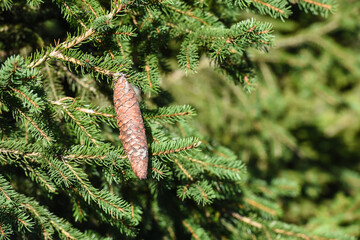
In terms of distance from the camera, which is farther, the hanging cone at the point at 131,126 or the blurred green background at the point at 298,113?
the blurred green background at the point at 298,113

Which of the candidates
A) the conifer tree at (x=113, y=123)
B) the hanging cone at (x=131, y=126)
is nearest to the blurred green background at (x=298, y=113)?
the conifer tree at (x=113, y=123)

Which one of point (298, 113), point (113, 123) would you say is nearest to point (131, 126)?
point (113, 123)

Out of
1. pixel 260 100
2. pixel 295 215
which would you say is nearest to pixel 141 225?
pixel 260 100

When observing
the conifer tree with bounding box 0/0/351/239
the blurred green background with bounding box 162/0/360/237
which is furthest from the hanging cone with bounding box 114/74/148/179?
the blurred green background with bounding box 162/0/360/237

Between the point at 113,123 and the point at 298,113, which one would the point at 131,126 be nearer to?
the point at 113,123

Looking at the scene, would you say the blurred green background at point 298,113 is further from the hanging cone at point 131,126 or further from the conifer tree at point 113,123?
the hanging cone at point 131,126

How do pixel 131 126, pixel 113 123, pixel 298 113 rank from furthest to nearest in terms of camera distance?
pixel 298 113, pixel 113 123, pixel 131 126
